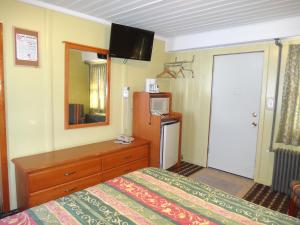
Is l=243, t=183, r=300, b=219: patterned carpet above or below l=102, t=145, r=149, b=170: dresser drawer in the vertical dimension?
below

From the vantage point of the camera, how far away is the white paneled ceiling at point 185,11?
2.39 meters

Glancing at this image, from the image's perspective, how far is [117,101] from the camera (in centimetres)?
341

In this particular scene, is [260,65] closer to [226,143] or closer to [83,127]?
[226,143]

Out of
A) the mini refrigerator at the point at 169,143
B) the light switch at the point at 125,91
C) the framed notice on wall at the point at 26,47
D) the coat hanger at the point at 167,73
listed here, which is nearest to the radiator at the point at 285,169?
the mini refrigerator at the point at 169,143

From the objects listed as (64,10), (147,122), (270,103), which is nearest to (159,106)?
(147,122)

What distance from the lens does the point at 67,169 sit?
A: 91.8 inches

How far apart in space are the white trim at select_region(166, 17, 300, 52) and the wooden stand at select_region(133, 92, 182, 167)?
1.05 m

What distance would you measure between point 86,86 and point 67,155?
975 millimetres

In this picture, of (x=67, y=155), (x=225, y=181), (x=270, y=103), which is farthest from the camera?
(x=225, y=181)

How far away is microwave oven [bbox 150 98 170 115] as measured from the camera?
347cm

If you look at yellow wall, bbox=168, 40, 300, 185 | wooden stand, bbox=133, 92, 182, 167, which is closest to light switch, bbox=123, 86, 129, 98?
wooden stand, bbox=133, 92, 182, 167

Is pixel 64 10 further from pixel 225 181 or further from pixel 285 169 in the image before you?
pixel 285 169

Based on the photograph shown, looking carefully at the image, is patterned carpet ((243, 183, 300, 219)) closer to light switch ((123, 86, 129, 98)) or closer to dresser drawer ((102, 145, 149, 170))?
dresser drawer ((102, 145, 149, 170))

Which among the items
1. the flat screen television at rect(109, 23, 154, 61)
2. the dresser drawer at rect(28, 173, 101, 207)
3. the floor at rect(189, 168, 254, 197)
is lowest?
the floor at rect(189, 168, 254, 197)
